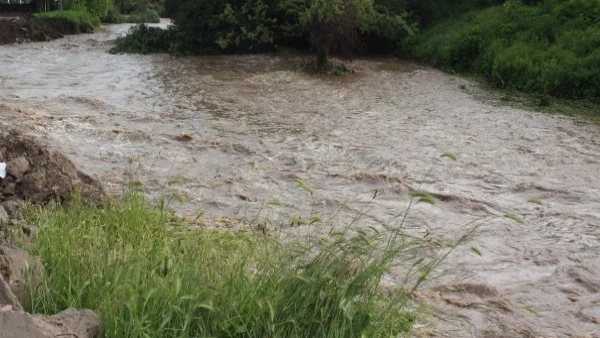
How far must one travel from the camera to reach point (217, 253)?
204 inches

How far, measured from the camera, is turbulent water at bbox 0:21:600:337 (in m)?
6.34

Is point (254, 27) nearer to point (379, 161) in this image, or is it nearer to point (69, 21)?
point (379, 161)

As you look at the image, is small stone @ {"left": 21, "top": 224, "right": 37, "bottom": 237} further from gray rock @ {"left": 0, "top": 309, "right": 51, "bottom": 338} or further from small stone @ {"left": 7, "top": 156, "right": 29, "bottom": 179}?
gray rock @ {"left": 0, "top": 309, "right": 51, "bottom": 338}

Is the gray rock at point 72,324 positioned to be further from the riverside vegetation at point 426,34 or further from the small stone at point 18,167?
the riverside vegetation at point 426,34

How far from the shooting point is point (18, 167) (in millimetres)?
6867

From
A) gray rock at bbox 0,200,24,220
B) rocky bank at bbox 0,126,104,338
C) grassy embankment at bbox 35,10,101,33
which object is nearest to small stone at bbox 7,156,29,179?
rocky bank at bbox 0,126,104,338

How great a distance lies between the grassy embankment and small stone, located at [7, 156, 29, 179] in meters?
30.0

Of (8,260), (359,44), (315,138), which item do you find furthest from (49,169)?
(359,44)

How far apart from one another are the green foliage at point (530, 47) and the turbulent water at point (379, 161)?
5.04 ft

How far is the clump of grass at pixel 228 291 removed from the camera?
13.2 ft

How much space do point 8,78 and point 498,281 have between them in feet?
48.9

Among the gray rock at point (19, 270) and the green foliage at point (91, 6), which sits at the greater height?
the gray rock at point (19, 270)

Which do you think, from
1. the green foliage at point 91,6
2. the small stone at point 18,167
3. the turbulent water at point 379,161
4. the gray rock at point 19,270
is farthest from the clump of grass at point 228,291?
the green foliage at point 91,6

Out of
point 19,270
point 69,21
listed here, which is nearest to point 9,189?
point 19,270
